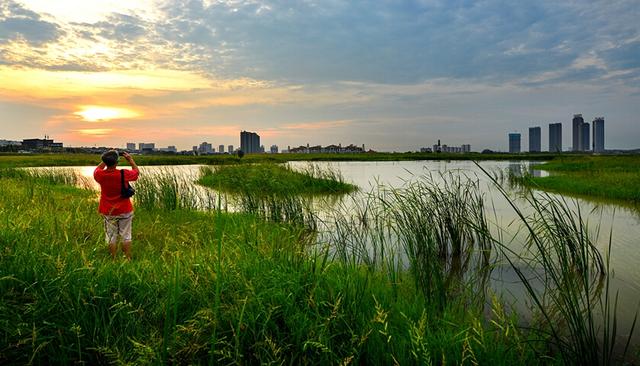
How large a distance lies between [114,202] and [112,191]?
0.19 metres

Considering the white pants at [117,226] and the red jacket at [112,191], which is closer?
the red jacket at [112,191]

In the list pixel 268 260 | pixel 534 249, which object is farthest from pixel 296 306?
pixel 534 249

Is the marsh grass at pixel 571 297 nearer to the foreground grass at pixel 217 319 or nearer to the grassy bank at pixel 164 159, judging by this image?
the foreground grass at pixel 217 319

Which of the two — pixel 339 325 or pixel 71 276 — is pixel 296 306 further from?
pixel 71 276

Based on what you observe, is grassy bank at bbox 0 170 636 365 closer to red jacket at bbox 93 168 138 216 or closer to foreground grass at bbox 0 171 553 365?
foreground grass at bbox 0 171 553 365

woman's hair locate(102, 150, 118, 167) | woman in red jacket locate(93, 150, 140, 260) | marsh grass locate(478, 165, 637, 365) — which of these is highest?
woman's hair locate(102, 150, 118, 167)

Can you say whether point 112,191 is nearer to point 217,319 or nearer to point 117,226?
point 117,226

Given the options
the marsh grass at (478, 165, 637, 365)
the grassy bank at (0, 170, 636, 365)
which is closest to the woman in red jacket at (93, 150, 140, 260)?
the grassy bank at (0, 170, 636, 365)

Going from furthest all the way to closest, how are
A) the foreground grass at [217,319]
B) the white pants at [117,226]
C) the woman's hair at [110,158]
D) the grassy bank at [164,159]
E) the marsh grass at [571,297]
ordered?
the grassy bank at [164,159] → the white pants at [117,226] → the woman's hair at [110,158] → the marsh grass at [571,297] → the foreground grass at [217,319]

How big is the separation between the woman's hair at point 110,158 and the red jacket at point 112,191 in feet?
0.40

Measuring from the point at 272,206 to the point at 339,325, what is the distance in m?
7.97

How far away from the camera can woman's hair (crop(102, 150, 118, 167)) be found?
638 centimetres

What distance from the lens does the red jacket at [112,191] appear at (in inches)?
254

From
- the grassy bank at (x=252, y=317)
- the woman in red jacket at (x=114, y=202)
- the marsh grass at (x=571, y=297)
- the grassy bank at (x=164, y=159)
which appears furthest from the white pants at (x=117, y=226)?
the grassy bank at (x=164, y=159)
